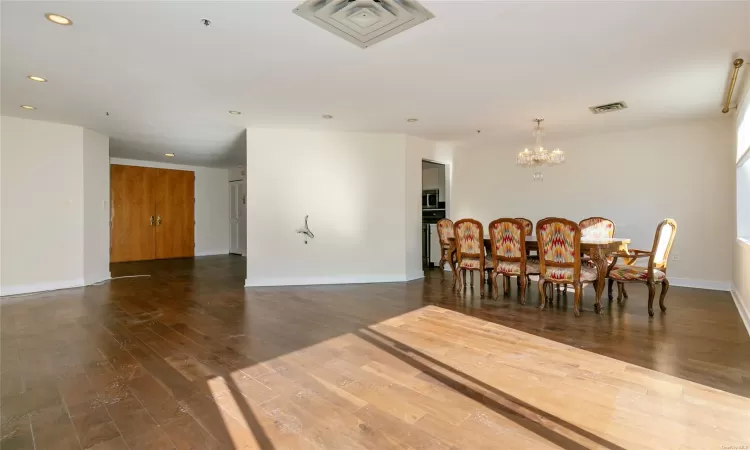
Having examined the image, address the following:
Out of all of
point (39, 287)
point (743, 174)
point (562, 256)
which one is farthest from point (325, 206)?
point (743, 174)

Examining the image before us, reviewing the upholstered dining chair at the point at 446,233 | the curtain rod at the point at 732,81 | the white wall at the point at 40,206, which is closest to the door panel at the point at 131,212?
the white wall at the point at 40,206

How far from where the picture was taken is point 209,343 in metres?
2.98

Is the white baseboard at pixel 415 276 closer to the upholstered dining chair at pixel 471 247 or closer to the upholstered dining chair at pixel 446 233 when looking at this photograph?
the upholstered dining chair at pixel 446 233

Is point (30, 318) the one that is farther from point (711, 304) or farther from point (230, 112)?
point (711, 304)

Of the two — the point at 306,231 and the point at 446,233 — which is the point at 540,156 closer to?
the point at 446,233

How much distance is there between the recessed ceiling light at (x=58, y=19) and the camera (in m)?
2.39

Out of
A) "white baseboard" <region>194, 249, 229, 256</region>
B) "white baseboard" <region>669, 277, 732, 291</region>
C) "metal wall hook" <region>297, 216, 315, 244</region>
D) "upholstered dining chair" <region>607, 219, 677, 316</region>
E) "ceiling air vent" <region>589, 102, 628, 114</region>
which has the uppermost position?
"ceiling air vent" <region>589, 102, 628, 114</region>

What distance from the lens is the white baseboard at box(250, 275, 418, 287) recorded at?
554cm

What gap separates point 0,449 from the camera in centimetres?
161

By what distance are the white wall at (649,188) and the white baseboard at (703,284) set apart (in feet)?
0.04

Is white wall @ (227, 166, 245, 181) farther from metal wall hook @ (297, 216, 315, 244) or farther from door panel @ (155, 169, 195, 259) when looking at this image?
metal wall hook @ (297, 216, 315, 244)

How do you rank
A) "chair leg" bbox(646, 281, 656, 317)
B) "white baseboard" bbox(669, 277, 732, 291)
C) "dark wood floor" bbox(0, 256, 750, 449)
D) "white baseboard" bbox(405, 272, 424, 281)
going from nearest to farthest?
"dark wood floor" bbox(0, 256, 750, 449) → "chair leg" bbox(646, 281, 656, 317) → "white baseboard" bbox(669, 277, 732, 291) → "white baseboard" bbox(405, 272, 424, 281)

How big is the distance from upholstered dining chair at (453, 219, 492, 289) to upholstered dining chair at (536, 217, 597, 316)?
82cm

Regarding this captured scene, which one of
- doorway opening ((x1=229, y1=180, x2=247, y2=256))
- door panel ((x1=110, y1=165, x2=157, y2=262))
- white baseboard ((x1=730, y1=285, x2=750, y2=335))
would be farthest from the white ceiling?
doorway opening ((x1=229, y1=180, x2=247, y2=256))
